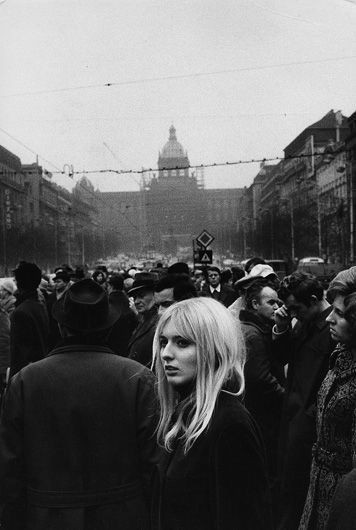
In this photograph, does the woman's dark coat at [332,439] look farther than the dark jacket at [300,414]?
No

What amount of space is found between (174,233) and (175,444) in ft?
406

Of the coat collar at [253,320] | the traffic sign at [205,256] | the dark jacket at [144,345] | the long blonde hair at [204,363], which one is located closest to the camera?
the long blonde hair at [204,363]

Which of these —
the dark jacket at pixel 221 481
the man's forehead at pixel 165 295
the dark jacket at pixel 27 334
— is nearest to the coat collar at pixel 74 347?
the dark jacket at pixel 221 481

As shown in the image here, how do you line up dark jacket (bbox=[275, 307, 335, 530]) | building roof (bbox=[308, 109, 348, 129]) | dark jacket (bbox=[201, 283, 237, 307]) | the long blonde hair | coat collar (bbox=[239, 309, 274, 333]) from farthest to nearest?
building roof (bbox=[308, 109, 348, 129]) → dark jacket (bbox=[201, 283, 237, 307]) → coat collar (bbox=[239, 309, 274, 333]) → dark jacket (bbox=[275, 307, 335, 530]) → the long blonde hair

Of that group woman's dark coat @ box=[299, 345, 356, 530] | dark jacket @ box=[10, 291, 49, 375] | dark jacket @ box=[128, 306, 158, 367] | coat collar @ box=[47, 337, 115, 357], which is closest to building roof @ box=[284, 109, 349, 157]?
dark jacket @ box=[10, 291, 49, 375]

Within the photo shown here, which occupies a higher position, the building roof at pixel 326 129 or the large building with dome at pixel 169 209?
the building roof at pixel 326 129

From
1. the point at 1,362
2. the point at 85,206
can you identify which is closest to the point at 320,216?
the point at 85,206

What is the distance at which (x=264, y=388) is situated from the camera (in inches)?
216

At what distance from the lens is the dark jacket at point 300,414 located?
4.68m

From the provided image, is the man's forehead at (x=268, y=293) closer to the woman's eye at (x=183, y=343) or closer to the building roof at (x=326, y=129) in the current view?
the woman's eye at (x=183, y=343)

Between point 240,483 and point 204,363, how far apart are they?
462 mm

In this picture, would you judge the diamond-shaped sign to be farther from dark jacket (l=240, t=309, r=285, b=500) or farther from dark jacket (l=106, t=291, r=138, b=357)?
dark jacket (l=240, t=309, r=285, b=500)

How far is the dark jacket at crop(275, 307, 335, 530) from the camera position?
4684mm

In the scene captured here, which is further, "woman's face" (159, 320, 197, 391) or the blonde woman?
"woman's face" (159, 320, 197, 391)
